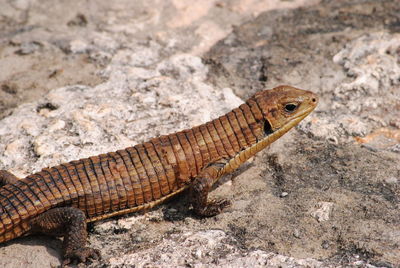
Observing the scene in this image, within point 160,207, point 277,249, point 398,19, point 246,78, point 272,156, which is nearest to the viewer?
point 277,249

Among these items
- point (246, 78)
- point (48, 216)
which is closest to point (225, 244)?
point (48, 216)

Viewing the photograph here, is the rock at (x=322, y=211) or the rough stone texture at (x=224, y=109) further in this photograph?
the rock at (x=322, y=211)

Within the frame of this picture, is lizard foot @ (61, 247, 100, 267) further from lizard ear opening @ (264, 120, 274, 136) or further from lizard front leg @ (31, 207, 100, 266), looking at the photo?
lizard ear opening @ (264, 120, 274, 136)

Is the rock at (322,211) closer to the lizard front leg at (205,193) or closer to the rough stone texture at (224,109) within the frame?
the rough stone texture at (224,109)

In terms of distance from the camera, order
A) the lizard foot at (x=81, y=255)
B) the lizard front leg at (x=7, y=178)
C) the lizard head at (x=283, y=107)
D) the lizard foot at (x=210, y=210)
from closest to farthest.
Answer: the lizard foot at (x=81, y=255)
the lizard foot at (x=210, y=210)
the lizard front leg at (x=7, y=178)
the lizard head at (x=283, y=107)

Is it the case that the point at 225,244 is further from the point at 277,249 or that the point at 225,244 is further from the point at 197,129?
the point at 197,129

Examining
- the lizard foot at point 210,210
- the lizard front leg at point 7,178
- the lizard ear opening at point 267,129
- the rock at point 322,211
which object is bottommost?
the lizard foot at point 210,210

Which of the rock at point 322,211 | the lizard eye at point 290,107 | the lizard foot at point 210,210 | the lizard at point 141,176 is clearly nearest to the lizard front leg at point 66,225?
the lizard at point 141,176
